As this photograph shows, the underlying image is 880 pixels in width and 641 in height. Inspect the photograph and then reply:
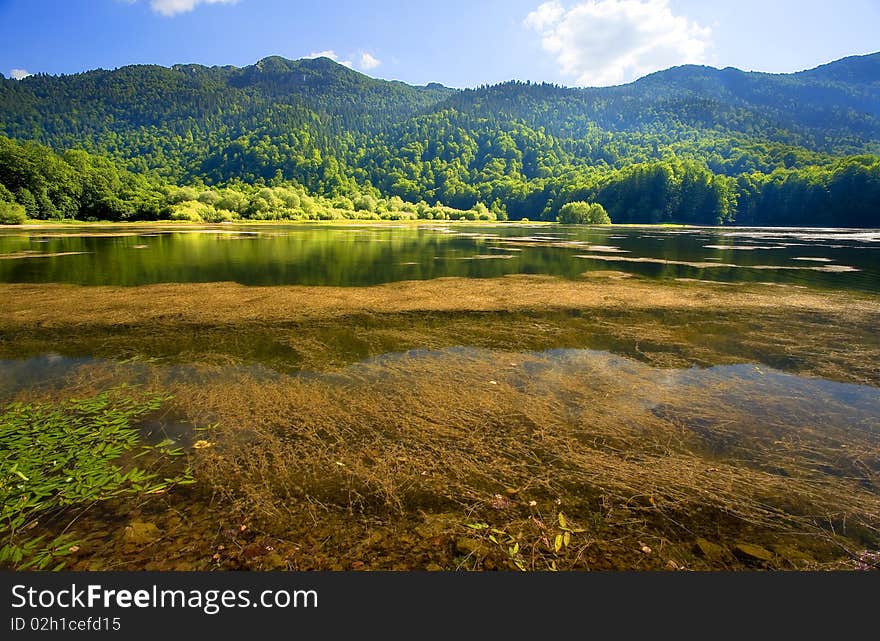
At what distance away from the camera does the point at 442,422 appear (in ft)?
20.6

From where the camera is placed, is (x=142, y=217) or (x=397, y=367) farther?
(x=142, y=217)

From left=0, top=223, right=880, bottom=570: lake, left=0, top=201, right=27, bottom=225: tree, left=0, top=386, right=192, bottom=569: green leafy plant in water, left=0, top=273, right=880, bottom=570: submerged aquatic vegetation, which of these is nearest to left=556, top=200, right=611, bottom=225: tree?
left=0, top=223, right=880, bottom=570: lake

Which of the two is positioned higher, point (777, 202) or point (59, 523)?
point (777, 202)

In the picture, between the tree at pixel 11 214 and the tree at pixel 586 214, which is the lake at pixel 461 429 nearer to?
the tree at pixel 11 214

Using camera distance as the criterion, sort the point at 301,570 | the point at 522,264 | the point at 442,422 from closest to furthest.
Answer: the point at 301,570 < the point at 442,422 < the point at 522,264

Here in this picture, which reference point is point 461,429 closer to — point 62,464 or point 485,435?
point 485,435

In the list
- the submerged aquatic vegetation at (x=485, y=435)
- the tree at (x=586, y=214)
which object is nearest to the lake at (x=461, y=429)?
the submerged aquatic vegetation at (x=485, y=435)

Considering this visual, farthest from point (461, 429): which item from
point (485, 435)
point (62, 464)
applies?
point (62, 464)

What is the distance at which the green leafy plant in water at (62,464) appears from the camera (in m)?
3.87

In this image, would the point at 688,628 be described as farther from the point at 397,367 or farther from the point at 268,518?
the point at 397,367

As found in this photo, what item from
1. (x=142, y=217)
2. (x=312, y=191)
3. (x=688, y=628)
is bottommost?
(x=688, y=628)

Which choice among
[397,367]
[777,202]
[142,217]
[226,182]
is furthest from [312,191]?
[397,367]

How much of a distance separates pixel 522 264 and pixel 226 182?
605 feet

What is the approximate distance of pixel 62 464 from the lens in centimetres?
498
